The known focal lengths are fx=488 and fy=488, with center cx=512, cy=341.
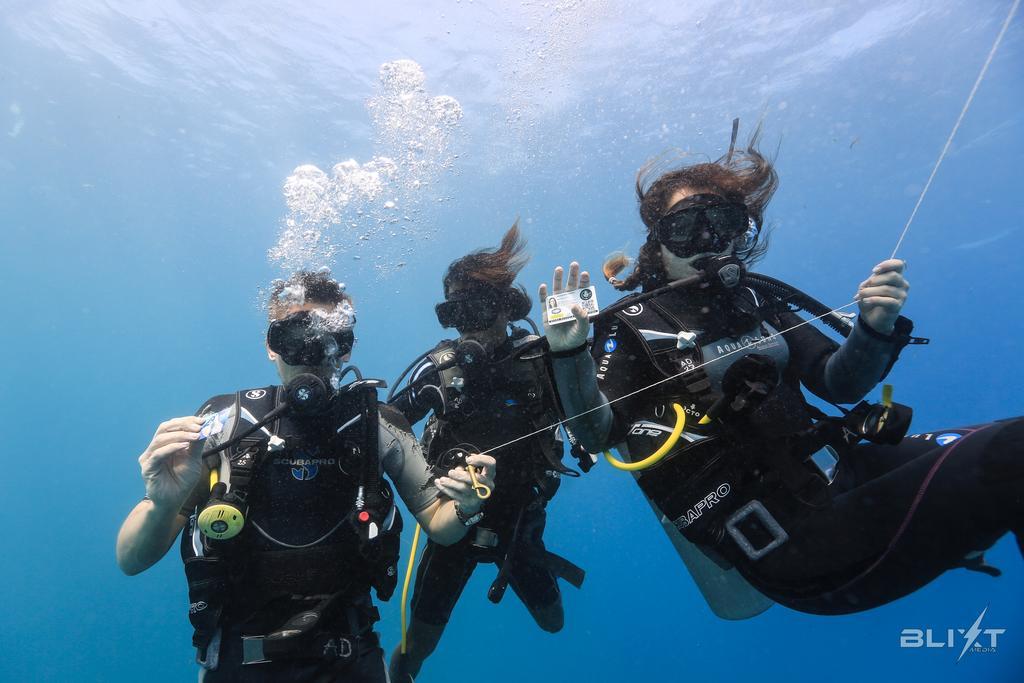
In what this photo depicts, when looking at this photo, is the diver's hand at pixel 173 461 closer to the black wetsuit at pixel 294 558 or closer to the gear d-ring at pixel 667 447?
the black wetsuit at pixel 294 558

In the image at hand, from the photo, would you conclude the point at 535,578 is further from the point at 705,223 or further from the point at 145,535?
the point at 705,223

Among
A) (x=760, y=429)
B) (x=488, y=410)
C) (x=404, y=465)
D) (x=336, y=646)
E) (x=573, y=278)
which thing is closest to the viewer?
(x=760, y=429)

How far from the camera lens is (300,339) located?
9.89 ft

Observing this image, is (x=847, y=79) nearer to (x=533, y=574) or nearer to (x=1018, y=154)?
(x=1018, y=154)

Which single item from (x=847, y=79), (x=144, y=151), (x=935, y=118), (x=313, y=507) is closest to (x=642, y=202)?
(x=313, y=507)

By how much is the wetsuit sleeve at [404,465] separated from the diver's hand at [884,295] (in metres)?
2.85

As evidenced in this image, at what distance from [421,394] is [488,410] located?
608 millimetres

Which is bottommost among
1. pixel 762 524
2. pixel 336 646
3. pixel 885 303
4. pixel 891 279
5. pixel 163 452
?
pixel 762 524

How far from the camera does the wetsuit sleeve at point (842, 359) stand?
110 inches

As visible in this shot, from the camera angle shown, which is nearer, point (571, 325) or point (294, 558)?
point (571, 325)

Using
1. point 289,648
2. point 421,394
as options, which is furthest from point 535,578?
point 289,648

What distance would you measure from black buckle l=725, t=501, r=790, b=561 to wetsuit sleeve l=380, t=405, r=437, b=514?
1862 mm

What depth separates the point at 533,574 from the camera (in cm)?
534

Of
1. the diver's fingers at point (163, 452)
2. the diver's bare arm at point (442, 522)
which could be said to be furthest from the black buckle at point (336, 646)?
the diver's fingers at point (163, 452)
